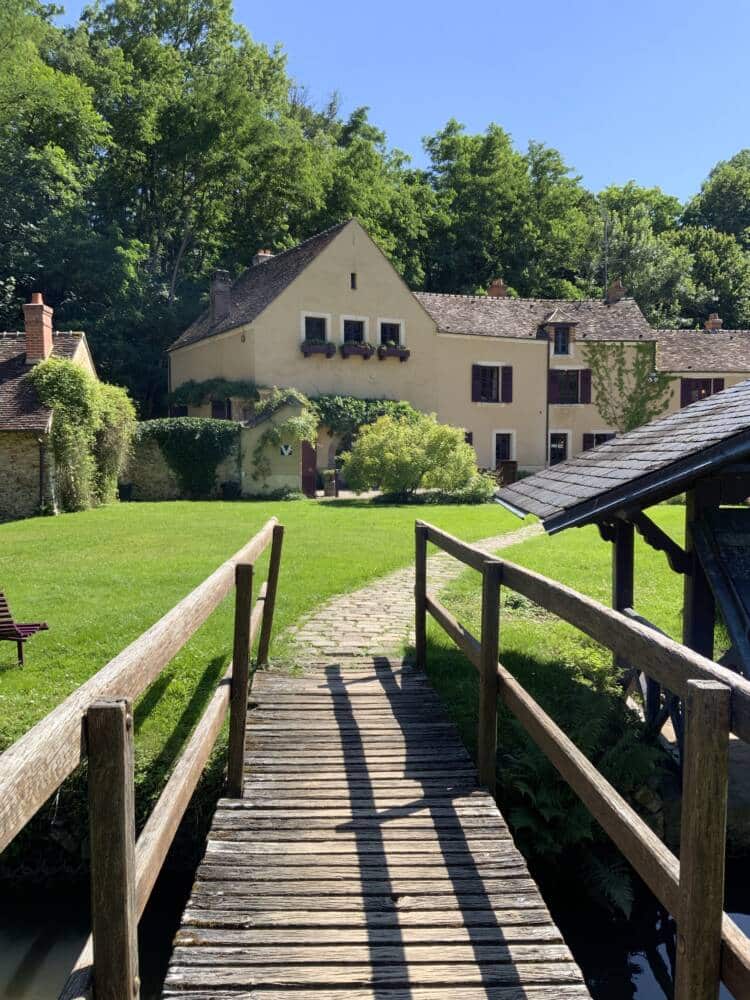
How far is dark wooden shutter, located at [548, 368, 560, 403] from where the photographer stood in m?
31.6

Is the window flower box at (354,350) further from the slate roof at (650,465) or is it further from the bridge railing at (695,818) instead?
the bridge railing at (695,818)

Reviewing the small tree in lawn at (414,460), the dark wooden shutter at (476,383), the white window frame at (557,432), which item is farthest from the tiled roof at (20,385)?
the white window frame at (557,432)

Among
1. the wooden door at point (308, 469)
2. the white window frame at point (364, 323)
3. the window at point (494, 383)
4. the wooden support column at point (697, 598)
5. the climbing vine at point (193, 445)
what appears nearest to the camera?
the wooden support column at point (697, 598)

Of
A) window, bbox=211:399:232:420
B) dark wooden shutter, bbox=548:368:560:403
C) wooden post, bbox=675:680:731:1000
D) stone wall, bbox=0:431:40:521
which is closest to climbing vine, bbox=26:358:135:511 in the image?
stone wall, bbox=0:431:40:521

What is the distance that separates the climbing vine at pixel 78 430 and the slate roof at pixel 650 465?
15662 millimetres

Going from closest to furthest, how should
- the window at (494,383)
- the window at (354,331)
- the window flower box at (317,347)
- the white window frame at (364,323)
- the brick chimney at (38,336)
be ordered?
the brick chimney at (38,336) → the window flower box at (317,347) → the white window frame at (364,323) → the window at (354,331) → the window at (494,383)

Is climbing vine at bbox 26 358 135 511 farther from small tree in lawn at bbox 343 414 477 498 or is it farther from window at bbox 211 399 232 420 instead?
small tree in lawn at bbox 343 414 477 498

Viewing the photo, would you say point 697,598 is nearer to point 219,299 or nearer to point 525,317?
point 219,299

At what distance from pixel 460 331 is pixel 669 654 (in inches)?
1141

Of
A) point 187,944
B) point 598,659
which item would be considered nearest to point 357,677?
point 598,659

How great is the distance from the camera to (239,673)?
435 cm

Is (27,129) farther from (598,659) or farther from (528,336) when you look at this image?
(598,659)

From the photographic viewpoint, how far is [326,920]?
3.13 m

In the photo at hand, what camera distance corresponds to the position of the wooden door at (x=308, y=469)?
24.8 m
